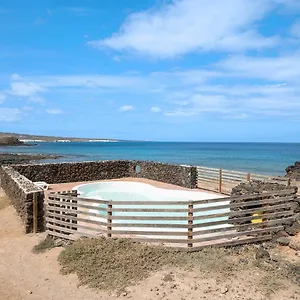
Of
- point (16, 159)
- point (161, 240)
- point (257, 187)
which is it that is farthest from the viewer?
point (16, 159)

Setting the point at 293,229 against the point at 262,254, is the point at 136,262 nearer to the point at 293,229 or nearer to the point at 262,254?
the point at 262,254

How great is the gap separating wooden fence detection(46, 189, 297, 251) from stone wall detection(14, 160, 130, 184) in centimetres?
1201

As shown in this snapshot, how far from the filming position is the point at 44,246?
9008 millimetres

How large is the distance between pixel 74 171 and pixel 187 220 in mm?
15355

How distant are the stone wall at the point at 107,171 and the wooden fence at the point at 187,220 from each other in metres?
9.96

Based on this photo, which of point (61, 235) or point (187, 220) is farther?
point (61, 235)

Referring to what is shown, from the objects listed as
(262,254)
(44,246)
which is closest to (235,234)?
(262,254)

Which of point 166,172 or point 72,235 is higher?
point 166,172

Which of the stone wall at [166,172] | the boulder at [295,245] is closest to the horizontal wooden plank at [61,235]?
the boulder at [295,245]

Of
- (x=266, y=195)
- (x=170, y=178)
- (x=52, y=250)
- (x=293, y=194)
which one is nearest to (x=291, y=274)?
(x=266, y=195)

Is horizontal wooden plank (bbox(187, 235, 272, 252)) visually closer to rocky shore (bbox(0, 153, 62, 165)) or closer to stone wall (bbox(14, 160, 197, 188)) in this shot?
stone wall (bbox(14, 160, 197, 188))

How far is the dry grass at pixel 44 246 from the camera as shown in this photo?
29.0ft

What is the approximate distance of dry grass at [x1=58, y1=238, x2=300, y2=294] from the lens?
6.91 meters

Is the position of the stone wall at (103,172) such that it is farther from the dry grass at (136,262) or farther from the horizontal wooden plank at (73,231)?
the dry grass at (136,262)
